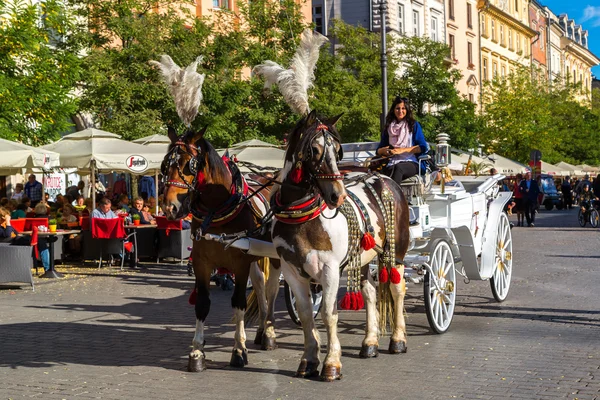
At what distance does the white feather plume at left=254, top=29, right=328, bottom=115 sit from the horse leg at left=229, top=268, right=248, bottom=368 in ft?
5.00

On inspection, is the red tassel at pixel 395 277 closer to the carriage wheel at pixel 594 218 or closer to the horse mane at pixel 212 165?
the horse mane at pixel 212 165

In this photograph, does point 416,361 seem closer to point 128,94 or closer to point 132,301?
point 132,301

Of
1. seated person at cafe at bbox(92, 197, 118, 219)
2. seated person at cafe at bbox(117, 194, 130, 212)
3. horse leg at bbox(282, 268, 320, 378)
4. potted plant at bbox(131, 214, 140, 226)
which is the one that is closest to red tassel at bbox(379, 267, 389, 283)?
horse leg at bbox(282, 268, 320, 378)

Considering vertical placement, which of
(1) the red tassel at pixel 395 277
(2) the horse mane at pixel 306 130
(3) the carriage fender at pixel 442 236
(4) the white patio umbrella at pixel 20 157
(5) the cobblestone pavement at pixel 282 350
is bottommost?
(5) the cobblestone pavement at pixel 282 350

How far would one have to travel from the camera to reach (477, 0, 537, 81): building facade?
220 ft

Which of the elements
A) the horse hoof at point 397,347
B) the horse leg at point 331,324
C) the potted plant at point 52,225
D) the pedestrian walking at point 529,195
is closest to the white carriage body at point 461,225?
the horse hoof at point 397,347

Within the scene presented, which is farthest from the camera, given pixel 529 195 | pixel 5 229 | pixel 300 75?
pixel 529 195

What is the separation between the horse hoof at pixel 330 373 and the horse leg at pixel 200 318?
107 cm

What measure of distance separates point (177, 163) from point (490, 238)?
475 centimetres

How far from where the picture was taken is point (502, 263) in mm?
11406

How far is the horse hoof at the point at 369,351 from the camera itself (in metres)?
A: 7.73

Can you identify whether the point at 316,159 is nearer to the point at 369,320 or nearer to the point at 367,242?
the point at 367,242

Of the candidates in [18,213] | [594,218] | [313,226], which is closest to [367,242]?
[313,226]

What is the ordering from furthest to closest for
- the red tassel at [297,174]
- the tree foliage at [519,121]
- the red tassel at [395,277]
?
the tree foliage at [519,121]
the red tassel at [395,277]
the red tassel at [297,174]
